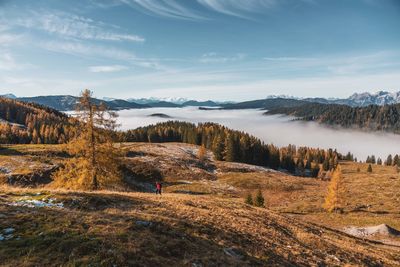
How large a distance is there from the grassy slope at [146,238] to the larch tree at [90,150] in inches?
509

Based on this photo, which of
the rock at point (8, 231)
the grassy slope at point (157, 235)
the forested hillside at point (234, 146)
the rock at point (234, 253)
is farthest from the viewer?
the forested hillside at point (234, 146)

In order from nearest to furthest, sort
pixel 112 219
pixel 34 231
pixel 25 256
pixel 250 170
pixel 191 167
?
pixel 25 256
pixel 34 231
pixel 112 219
pixel 191 167
pixel 250 170

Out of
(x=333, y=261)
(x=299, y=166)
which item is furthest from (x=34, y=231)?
(x=299, y=166)

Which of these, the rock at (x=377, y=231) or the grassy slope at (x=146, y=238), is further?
the rock at (x=377, y=231)

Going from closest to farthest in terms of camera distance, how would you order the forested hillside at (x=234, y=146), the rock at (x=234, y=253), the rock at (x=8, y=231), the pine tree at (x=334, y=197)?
1. the rock at (x=8, y=231)
2. the rock at (x=234, y=253)
3. the pine tree at (x=334, y=197)
4. the forested hillside at (x=234, y=146)

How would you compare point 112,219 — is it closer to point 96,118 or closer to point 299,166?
point 96,118

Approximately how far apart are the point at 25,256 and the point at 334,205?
225ft

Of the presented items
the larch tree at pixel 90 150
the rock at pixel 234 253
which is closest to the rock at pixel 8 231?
the rock at pixel 234 253

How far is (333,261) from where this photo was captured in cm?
2145

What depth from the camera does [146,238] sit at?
50.6 ft

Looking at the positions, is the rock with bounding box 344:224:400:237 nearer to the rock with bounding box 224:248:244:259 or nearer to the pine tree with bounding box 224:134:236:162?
the rock with bounding box 224:248:244:259

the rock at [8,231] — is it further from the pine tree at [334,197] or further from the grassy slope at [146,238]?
the pine tree at [334,197]

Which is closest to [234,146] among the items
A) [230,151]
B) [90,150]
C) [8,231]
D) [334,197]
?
[230,151]

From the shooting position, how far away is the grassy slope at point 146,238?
42.3ft
